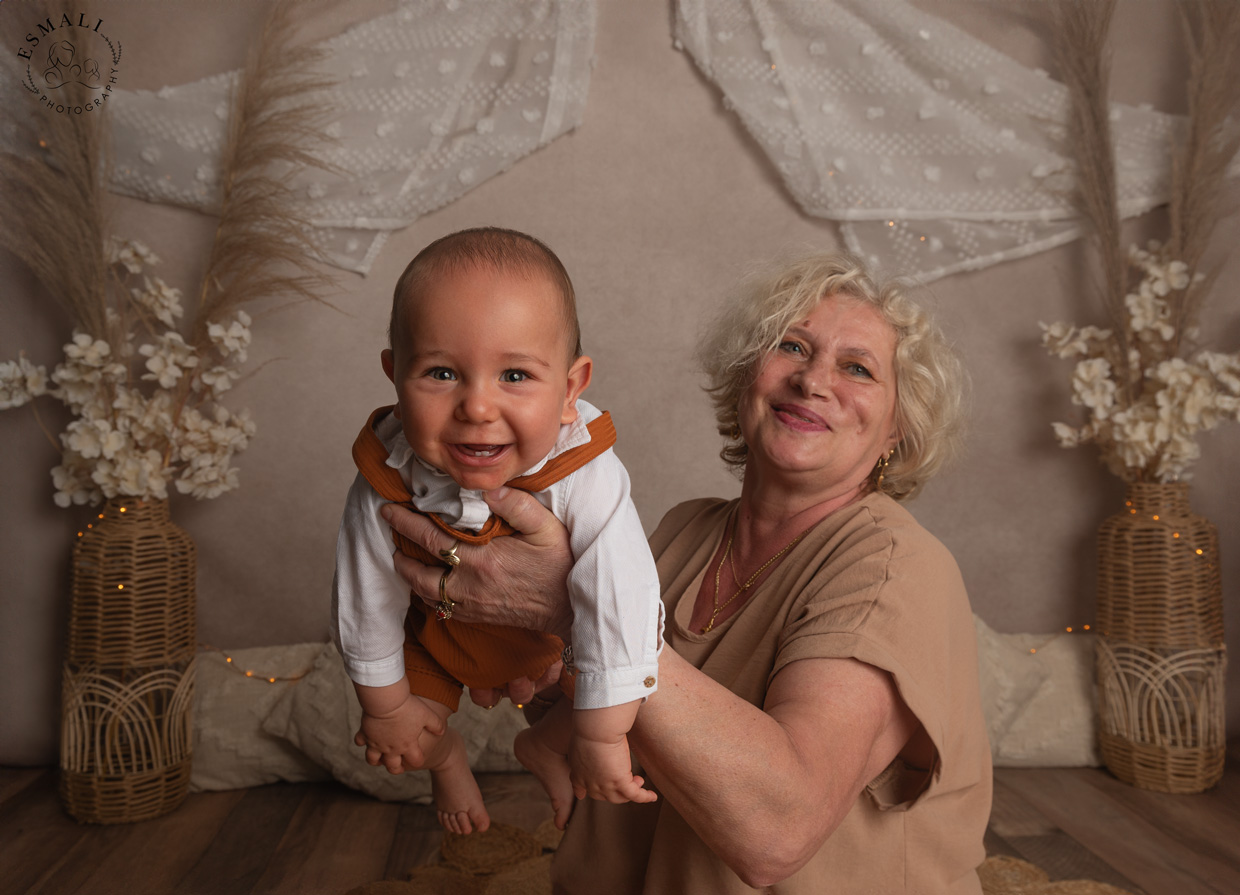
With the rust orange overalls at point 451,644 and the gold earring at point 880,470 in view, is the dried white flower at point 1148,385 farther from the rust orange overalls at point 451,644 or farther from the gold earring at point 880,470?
the rust orange overalls at point 451,644

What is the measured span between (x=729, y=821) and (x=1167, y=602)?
248 cm

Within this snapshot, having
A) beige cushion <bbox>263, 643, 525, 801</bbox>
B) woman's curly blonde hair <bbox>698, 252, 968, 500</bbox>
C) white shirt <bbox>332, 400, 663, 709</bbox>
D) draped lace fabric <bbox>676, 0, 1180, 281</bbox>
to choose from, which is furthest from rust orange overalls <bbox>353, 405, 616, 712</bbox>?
draped lace fabric <bbox>676, 0, 1180, 281</bbox>

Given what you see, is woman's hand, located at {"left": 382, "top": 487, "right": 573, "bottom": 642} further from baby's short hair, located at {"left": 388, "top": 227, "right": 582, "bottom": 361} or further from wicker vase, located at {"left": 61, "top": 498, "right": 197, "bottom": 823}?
wicker vase, located at {"left": 61, "top": 498, "right": 197, "bottom": 823}

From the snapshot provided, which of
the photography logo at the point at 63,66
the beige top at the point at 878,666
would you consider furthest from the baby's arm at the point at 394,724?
the photography logo at the point at 63,66

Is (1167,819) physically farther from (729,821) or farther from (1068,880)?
(729,821)

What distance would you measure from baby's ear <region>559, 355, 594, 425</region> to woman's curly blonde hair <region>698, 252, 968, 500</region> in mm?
622

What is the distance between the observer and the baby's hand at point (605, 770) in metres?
1.13

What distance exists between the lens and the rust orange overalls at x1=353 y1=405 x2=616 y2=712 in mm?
1246

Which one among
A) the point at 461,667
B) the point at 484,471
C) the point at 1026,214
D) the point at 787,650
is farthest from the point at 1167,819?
the point at 484,471

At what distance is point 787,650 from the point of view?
1.37 m

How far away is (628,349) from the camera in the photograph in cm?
330

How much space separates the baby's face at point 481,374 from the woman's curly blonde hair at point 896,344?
75cm

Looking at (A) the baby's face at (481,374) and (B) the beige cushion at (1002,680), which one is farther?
(B) the beige cushion at (1002,680)

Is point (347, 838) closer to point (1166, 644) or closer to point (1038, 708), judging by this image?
point (1038, 708)
